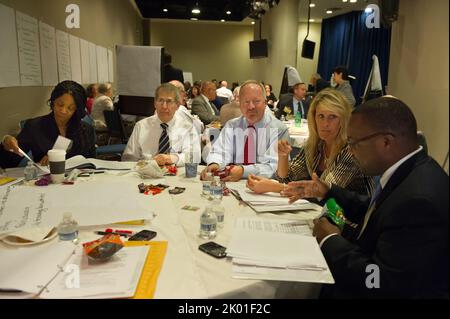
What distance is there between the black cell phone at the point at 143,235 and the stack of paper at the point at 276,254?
0.95ft

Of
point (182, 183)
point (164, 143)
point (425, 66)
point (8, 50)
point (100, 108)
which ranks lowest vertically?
point (182, 183)

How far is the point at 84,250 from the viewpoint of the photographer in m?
1.11

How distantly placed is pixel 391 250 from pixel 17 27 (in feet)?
11.2

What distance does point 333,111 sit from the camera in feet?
6.32

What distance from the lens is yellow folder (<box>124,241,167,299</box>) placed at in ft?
3.00

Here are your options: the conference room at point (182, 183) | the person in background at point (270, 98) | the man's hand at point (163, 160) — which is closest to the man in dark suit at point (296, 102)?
the person in background at point (270, 98)

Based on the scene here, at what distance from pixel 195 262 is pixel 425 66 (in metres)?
0.78

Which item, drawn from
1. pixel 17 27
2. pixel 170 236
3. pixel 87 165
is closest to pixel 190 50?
pixel 17 27

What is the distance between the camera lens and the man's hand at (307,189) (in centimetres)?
155

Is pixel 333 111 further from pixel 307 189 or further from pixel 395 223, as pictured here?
pixel 395 223

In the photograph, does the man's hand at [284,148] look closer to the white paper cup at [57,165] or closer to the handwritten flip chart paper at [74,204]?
the handwritten flip chart paper at [74,204]

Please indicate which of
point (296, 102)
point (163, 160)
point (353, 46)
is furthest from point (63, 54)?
point (353, 46)

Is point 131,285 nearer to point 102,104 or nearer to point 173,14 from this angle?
point 102,104

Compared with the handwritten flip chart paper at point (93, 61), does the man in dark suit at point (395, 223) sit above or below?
below
